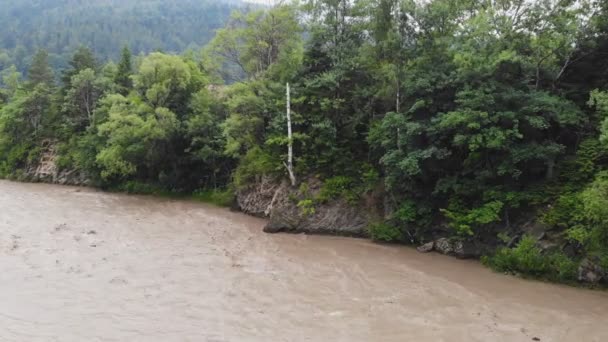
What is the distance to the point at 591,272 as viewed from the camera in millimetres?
12023

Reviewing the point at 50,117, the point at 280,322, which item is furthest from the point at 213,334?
the point at 50,117

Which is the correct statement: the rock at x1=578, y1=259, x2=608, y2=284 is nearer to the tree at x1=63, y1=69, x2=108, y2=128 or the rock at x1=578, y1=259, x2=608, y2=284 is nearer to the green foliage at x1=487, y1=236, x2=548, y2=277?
the green foliage at x1=487, y1=236, x2=548, y2=277

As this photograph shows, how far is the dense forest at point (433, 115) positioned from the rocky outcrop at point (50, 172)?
1024 cm

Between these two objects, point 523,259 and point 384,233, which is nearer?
point 523,259

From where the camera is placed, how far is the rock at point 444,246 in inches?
601

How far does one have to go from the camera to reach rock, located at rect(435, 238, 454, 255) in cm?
1527

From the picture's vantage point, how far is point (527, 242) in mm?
13242

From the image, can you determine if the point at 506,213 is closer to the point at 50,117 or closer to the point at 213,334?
the point at 213,334

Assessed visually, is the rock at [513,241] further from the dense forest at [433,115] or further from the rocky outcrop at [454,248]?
the rocky outcrop at [454,248]

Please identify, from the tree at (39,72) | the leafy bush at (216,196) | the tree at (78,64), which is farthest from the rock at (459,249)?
the tree at (39,72)

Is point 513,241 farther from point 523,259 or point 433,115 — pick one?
point 433,115

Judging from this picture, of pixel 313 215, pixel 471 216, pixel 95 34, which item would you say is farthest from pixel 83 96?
pixel 95 34

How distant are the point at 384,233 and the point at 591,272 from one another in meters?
6.78

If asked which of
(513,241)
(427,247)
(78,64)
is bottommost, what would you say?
(427,247)
